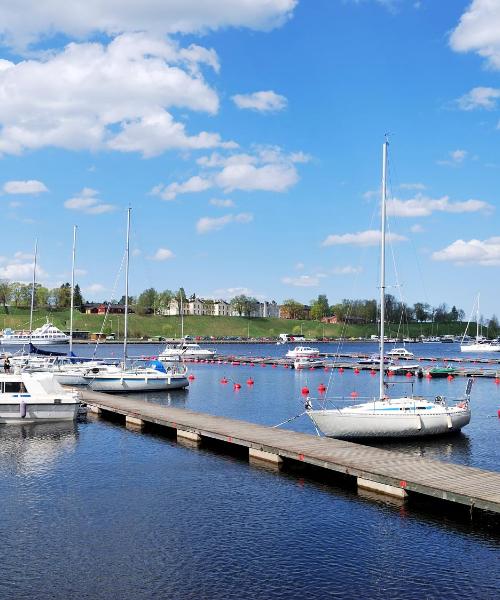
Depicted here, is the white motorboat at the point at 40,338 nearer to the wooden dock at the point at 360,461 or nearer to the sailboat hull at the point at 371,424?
the wooden dock at the point at 360,461

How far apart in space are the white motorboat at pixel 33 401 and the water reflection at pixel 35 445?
50cm

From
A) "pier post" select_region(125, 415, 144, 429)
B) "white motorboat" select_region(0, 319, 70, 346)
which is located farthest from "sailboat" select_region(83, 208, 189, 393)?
"white motorboat" select_region(0, 319, 70, 346)

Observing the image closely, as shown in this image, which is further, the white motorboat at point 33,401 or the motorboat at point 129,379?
the motorboat at point 129,379

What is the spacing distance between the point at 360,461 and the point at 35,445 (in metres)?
17.9

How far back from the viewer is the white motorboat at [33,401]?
135ft

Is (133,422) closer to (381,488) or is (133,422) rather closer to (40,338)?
(381,488)

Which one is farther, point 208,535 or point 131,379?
point 131,379

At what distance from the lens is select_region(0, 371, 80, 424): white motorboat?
41.1m

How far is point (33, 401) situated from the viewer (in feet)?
135

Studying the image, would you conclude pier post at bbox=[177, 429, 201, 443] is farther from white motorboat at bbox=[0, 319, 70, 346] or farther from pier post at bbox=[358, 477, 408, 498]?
white motorboat at bbox=[0, 319, 70, 346]

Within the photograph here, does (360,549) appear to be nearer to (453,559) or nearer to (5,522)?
(453,559)

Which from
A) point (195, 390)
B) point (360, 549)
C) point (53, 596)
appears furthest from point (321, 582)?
point (195, 390)

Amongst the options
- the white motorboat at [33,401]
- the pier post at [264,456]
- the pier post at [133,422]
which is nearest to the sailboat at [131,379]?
the pier post at [133,422]

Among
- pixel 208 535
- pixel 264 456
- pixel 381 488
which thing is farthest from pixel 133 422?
pixel 208 535
